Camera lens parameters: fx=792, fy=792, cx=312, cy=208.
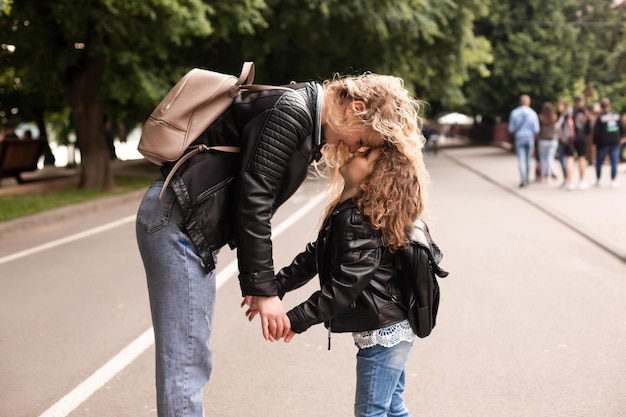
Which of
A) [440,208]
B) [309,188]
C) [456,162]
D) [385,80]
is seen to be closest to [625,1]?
[456,162]

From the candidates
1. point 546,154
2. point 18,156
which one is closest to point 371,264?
point 546,154

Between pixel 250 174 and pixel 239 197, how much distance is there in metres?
0.08

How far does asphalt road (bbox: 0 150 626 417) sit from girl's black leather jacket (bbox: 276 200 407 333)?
1.02 feet

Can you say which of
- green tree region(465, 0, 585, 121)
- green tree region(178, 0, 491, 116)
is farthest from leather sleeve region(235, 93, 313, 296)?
green tree region(465, 0, 585, 121)

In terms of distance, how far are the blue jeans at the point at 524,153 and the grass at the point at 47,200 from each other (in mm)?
8791

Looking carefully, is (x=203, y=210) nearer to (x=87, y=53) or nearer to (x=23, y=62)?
(x=87, y=53)

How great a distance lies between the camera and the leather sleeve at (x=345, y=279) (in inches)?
107

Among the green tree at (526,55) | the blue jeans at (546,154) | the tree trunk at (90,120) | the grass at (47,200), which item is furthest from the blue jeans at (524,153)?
the green tree at (526,55)

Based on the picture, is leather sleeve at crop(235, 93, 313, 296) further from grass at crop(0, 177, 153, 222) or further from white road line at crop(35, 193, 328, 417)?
grass at crop(0, 177, 153, 222)

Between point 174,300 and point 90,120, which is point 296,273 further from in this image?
point 90,120

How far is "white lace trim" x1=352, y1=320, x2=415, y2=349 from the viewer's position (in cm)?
288

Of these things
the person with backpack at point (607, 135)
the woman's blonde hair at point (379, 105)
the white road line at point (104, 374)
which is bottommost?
the person with backpack at point (607, 135)

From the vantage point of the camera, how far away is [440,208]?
13.5 metres

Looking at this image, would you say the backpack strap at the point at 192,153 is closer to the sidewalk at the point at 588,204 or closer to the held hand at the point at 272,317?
the held hand at the point at 272,317
